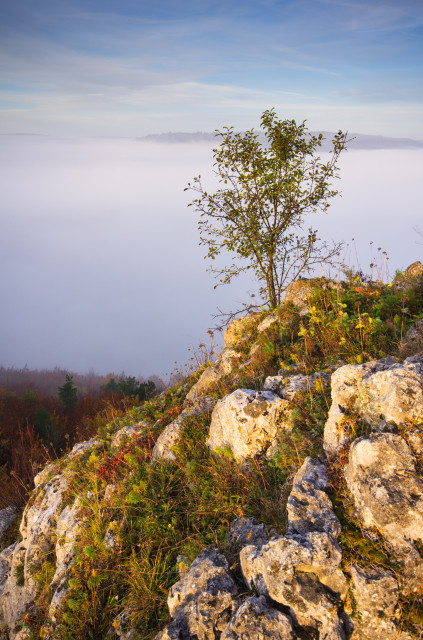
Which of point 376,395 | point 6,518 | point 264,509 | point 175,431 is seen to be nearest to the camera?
point 376,395

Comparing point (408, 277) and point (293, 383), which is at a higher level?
point (408, 277)

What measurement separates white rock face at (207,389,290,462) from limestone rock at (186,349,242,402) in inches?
120

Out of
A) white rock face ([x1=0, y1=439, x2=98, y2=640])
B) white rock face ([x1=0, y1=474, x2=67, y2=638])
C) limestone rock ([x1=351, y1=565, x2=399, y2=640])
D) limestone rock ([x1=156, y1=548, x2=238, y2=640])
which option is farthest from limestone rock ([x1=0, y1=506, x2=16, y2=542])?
limestone rock ([x1=351, y1=565, x2=399, y2=640])

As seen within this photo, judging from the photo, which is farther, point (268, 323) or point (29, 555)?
point (268, 323)

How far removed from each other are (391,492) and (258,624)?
1.73 meters

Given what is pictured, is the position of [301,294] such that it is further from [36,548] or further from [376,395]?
[36,548]

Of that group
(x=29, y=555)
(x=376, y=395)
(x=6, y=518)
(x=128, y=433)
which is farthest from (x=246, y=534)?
(x=6, y=518)

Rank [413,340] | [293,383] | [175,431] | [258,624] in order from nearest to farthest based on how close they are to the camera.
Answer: [258,624], [293,383], [413,340], [175,431]

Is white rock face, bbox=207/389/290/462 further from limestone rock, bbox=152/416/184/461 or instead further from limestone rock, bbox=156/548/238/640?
limestone rock, bbox=156/548/238/640

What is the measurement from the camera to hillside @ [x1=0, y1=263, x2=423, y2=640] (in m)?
3.37

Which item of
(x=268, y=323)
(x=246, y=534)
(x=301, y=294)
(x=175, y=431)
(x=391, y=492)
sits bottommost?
(x=175, y=431)

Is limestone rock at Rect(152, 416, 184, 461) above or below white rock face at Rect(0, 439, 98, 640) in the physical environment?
above

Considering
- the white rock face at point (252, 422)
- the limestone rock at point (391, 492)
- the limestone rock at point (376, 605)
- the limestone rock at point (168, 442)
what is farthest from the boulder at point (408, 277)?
the limestone rock at point (376, 605)

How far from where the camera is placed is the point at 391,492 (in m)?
3.57
